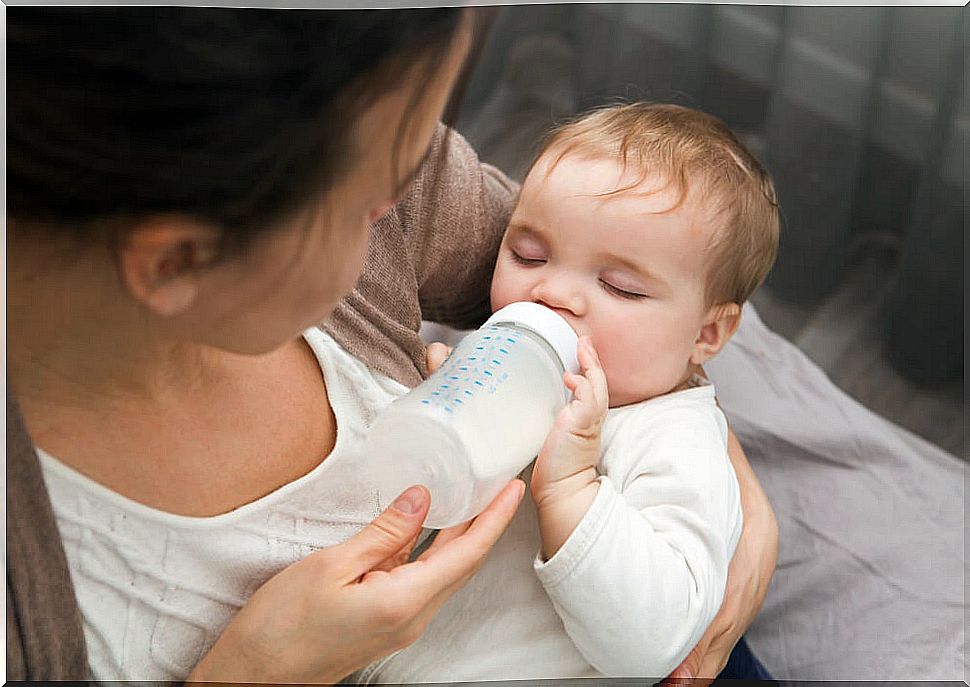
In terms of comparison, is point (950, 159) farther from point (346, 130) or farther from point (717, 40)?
point (346, 130)

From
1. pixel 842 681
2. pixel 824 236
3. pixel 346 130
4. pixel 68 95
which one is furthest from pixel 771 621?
Result: pixel 68 95

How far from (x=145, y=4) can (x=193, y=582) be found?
36cm

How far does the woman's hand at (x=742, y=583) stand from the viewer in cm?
82

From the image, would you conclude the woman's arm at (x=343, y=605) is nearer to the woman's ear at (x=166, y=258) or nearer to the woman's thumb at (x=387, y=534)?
the woman's thumb at (x=387, y=534)

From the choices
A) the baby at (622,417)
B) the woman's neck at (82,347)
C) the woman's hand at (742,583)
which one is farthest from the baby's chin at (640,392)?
the woman's neck at (82,347)

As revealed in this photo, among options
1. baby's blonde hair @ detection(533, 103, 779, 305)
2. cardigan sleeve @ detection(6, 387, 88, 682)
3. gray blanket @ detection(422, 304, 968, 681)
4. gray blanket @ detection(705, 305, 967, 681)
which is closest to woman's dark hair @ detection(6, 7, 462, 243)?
cardigan sleeve @ detection(6, 387, 88, 682)

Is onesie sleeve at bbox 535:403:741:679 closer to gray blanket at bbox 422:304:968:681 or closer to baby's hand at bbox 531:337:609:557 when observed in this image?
baby's hand at bbox 531:337:609:557

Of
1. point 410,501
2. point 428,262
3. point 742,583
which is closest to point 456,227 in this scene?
point 428,262

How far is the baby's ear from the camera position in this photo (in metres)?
0.86

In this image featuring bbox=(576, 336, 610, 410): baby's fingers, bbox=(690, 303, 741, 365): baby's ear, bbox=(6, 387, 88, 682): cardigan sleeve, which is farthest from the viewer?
bbox=(690, 303, 741, 365): baby's ear

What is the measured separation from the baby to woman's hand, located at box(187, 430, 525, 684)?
0.27 feet

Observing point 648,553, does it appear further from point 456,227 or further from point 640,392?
point 456,227

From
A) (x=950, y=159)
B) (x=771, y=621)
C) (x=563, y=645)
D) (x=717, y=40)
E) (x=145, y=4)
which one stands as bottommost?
(x=771, y=621)

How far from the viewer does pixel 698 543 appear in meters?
0.77
